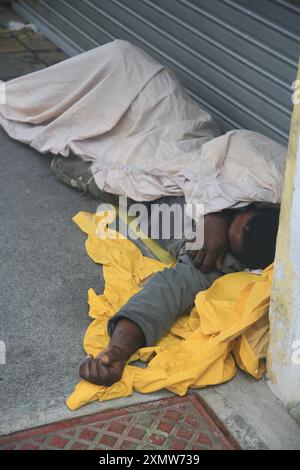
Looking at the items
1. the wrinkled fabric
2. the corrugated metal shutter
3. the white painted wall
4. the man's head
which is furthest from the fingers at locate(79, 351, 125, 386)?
the corrugated metal shutter

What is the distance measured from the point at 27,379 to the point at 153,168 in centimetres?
140

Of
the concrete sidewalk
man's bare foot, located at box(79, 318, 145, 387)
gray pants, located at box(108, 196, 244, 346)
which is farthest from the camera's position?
gray pants, located at box(108, 196, 244, 346)

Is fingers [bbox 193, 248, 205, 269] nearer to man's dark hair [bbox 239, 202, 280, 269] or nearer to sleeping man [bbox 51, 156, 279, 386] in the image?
sleeping man [bbox 51, 156, 279, 386]

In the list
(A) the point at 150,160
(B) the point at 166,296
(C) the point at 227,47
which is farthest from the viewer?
(C) the point at 227,47

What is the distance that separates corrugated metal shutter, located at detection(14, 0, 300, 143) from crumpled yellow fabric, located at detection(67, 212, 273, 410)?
1197mm

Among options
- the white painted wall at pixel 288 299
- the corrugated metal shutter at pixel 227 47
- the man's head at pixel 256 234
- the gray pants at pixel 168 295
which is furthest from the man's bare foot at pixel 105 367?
the corrugated metal shutter at pixel 227 47

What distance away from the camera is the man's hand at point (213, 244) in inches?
128

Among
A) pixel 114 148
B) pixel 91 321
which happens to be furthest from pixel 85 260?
pixel 114 148

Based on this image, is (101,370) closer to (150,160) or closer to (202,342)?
(202,342)

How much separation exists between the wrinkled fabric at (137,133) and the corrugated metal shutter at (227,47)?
22cm

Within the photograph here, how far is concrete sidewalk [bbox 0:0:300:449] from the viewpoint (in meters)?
2.66

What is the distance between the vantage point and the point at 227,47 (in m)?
4.23

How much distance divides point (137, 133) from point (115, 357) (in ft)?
5.44

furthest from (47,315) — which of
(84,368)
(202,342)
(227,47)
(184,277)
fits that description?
(227,47)
